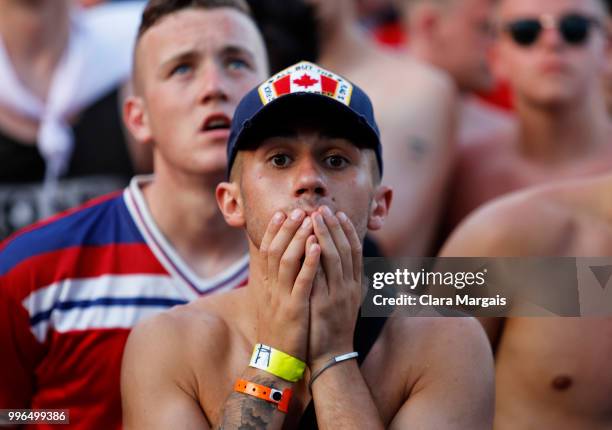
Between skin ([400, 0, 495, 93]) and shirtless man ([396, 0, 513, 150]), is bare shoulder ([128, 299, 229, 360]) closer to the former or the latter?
shirtless man ([396, 0, 513, 150])

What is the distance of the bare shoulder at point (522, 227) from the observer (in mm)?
4262

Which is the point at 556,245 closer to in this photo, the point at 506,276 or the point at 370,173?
the point at 506,276

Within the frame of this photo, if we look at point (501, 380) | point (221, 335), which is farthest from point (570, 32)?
point (221, 335)

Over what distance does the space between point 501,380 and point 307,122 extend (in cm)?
154

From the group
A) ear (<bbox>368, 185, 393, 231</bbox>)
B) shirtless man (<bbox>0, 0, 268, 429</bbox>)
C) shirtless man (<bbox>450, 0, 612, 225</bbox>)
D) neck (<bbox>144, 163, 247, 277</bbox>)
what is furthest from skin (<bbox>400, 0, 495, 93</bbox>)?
ear (<bbox>368, 185, 393, 231</bbox>)

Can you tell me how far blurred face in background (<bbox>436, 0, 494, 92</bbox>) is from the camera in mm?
6797

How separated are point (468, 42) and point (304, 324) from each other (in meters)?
4.15

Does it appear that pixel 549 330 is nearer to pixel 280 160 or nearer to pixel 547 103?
pixel 280 160

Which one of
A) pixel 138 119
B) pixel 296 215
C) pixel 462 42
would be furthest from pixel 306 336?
pixel 462 42

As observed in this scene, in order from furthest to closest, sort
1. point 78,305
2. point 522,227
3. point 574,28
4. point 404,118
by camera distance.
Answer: point 404,118 < point 574,28 < point 522,227 < point 78,305

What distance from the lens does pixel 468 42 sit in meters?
6.82

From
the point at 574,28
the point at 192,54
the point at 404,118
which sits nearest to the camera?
the point at 192,54

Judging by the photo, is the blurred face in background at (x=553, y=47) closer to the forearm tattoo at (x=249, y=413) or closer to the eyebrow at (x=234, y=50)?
the eyebrow at (x=234, y=50)

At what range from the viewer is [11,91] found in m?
5.59
